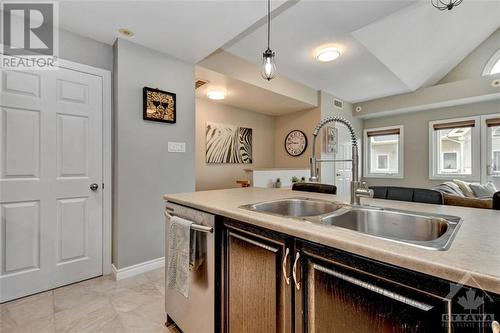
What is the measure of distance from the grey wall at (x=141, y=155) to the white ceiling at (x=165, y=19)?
225mm

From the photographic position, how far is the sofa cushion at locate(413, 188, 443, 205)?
1.35 meters

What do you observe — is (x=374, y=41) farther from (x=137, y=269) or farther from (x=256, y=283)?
(x=137, y=269)

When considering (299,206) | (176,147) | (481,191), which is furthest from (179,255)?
(481,191)

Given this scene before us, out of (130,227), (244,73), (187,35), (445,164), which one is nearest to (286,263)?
(130,227)

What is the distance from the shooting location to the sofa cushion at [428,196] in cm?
135

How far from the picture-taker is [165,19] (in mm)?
1995

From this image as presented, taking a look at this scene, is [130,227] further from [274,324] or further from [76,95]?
[274,324]

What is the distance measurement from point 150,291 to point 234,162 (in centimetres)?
301

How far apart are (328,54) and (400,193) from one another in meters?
2.44

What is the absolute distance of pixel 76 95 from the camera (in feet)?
7.00

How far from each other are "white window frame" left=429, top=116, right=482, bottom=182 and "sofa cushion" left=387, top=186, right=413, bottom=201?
4.36 meters

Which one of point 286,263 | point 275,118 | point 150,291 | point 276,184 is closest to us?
point 286,263

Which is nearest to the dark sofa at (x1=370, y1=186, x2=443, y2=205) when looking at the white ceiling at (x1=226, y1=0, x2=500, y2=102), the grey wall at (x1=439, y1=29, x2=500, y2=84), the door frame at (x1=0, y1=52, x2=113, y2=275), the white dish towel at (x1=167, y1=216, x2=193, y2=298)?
the white dish towel at (x1=167, y1=216, x2=193, y2=298)

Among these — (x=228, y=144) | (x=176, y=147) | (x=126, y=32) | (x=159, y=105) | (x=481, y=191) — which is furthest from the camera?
(x=228, y=144)
